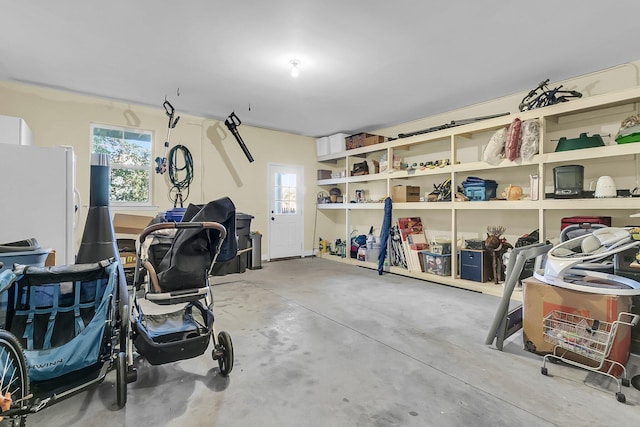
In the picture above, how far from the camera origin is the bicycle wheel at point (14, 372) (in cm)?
138

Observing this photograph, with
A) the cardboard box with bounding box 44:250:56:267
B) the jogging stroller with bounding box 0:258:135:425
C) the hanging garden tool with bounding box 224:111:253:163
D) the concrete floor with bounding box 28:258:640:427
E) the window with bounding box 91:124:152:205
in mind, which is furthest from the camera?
the hanging garden tool with bounding box 224:111:253:163

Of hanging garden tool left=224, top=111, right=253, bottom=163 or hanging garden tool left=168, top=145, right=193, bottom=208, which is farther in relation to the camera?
hanging garden tool left=224, top=111, right=253, bottom=163

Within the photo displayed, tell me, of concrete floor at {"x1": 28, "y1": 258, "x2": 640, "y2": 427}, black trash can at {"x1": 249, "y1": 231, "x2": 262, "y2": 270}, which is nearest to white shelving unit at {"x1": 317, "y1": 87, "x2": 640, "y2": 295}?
concrete floor at {"x1": 28, "y1": 258, "x2": 640, "y2": 427}

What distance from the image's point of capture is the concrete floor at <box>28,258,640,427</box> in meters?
1.77

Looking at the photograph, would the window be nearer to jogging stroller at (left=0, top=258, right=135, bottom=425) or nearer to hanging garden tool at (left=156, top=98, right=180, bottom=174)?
hanging garden tool at (left=156, top=98, right=180, bottom=174)

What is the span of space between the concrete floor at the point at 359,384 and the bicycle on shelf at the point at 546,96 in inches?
111

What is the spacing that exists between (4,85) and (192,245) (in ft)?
15.1

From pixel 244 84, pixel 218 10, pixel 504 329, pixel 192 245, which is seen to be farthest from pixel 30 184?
pixel 504 329

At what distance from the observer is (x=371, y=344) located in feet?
8.95

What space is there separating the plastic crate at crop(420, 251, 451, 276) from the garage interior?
132 millimetres

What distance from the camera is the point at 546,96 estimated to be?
398 centimetres

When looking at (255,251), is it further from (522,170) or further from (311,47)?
(522,170)

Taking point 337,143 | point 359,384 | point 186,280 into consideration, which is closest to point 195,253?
point 186,280

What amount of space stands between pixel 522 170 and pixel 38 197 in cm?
587
